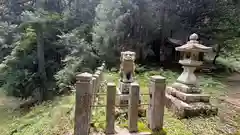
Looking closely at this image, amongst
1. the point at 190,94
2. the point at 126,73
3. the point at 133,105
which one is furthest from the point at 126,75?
the point at 190,94

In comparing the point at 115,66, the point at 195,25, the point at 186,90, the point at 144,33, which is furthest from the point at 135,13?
the point at 186,90

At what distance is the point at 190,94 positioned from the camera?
4055 millimetres

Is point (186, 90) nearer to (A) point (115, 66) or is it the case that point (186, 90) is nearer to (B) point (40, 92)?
(A) point (115, 66)

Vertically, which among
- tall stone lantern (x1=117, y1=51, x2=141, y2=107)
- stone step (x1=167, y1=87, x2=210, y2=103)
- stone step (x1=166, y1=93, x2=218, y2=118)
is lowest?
stone step (x1=166, y1=93, x2=218, y2=118)

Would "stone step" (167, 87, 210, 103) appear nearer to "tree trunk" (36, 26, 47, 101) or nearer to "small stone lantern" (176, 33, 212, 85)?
"small stone lantern" (176, 33, 212, 85)

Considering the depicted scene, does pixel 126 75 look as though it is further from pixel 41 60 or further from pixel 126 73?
pixel 41 60

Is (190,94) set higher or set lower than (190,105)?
higher

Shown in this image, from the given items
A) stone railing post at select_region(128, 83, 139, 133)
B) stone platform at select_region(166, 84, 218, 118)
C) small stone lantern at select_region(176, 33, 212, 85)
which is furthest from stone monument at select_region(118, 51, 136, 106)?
small stone lantern at select_region(176, 33, 212, 85)

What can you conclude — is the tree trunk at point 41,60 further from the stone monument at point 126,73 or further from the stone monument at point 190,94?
Result: the stone monument at point 190,94

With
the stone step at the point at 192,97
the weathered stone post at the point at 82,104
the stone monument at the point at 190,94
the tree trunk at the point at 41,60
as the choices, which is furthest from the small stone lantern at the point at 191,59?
the tree trunk at the point at 41,60

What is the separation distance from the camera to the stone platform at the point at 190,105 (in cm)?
382

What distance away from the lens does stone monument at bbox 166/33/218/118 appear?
3.86m

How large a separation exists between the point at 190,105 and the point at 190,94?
0.89ft

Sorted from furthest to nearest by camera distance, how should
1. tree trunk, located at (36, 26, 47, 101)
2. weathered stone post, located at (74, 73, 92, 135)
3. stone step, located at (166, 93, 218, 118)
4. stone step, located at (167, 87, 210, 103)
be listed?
tree trunk, located at (36, 26, 47, 101) → stone step, located at (167, 87, 210, 103) → stone step, located at (166, 93, 218, 118) → weathered stone post, located at (74, 73, 92, 135)
